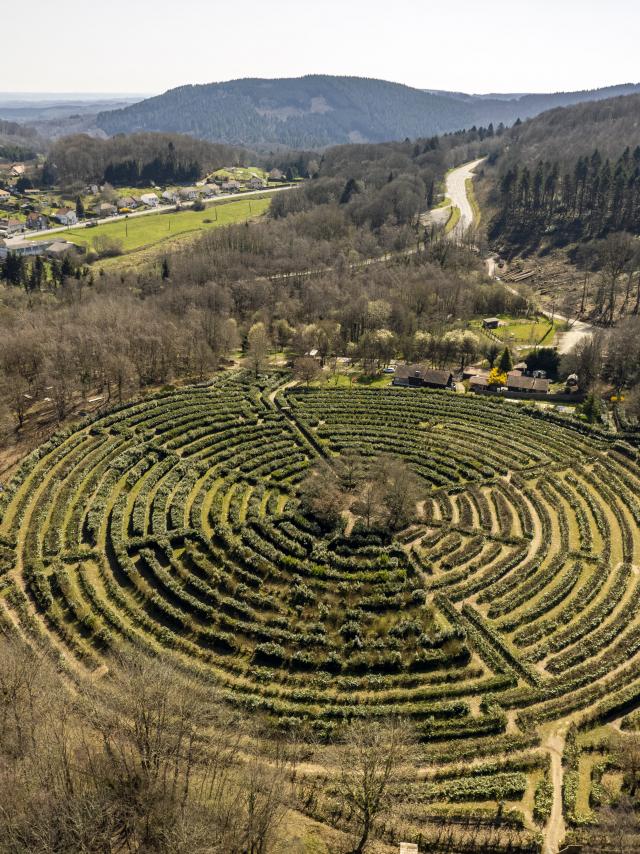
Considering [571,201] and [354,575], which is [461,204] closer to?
[571,201]

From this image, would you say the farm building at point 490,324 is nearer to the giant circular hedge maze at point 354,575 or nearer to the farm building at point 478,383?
the farm building at point 478,383

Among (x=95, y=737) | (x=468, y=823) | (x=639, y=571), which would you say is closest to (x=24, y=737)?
(x=95, y=737)

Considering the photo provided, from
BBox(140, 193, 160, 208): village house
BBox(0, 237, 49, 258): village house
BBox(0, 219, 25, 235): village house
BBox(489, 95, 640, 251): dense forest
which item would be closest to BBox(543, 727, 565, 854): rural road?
BBox(489, 95, 640, 251): dense forest

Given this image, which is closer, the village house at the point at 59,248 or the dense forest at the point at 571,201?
the dense forest at the point at 571,201

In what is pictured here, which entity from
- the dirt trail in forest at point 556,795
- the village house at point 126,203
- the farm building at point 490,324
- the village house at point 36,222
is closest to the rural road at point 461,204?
the farm building at point 490,324

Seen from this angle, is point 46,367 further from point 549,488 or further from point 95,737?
point 549,488

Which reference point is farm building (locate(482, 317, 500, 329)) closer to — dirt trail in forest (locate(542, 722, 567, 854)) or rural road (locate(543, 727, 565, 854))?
dirt trail in forest (locate(542, 722, 567, 854))
